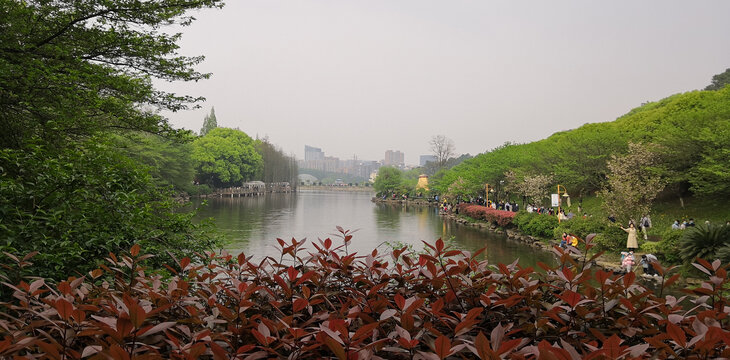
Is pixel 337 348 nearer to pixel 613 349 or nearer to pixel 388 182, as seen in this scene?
pixel 613 349

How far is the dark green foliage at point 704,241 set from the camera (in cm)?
1177

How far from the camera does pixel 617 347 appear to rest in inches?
42.1

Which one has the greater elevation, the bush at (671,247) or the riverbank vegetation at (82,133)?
the riverbank vegetation at (82,133)

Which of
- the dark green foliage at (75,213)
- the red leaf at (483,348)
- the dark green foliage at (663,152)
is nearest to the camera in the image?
the red leaf at (483,348)

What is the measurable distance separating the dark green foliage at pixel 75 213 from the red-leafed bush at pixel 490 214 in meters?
23.3

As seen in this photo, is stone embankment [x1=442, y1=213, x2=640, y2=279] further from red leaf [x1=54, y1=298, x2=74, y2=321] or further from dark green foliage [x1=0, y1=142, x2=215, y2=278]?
red leaf [x1=54, y1=298, x2=74, y2=321]

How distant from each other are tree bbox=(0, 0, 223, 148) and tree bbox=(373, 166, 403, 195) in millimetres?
57236

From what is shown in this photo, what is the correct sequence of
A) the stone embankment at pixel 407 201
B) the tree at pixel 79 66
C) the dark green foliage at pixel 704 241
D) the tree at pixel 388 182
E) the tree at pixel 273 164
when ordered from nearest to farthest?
the tree at pixel 79 66, the dark green foliage at pixel 704 241, the stone embankment at pixel 407 201, the tree at pixel 388 182, the tree at pixel 273 164

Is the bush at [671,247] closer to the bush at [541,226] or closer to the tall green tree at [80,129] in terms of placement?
the bush at [541,226]

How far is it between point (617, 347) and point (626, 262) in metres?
14.5

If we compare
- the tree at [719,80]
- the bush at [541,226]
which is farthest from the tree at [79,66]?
the tree at [719,80]

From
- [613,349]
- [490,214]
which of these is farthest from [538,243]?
[613,349]

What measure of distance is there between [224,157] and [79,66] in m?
54.1

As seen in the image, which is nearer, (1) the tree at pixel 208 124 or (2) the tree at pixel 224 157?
(2) the tree at pixel 224 157
